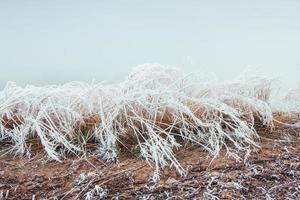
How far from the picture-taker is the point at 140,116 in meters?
2.60

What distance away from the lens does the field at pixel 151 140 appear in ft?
6.71

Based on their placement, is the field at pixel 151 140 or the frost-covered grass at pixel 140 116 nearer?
the field at pixel 151 140

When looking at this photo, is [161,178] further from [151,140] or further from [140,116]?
[140,116]

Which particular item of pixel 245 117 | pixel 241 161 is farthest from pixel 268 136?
pixel 241 161

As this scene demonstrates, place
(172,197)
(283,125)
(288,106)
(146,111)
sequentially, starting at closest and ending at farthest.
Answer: (172,197) < (146,111) < (283,125) < (288,106)

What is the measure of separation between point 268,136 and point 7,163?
134 cm

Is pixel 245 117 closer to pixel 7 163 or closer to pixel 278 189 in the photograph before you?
pixel 278 189

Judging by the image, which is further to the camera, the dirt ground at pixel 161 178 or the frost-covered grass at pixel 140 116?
the frost-covered grass at pixel 140 116

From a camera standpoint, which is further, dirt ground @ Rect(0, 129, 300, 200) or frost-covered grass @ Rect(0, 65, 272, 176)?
frost-covered grass @ Rect(0, 65, 272, 176)

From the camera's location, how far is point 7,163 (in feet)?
7.97

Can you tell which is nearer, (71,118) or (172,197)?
(172,197)

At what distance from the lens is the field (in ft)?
6.71

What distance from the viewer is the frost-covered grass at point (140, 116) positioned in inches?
96.7

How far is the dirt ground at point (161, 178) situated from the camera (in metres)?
1.97
